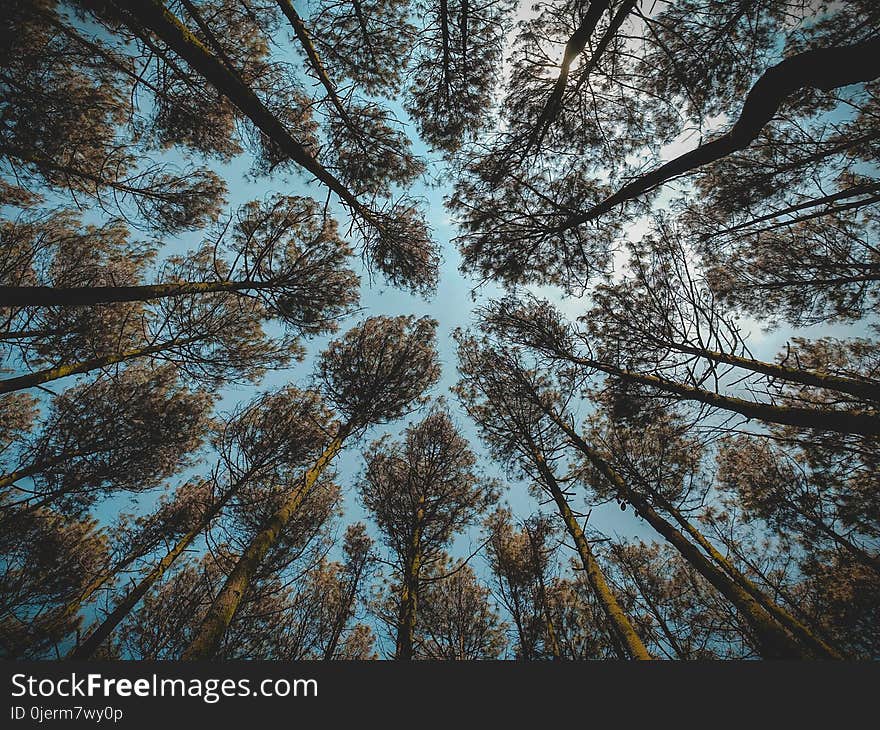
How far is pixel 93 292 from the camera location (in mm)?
3324

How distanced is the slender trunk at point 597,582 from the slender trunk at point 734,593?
837mm

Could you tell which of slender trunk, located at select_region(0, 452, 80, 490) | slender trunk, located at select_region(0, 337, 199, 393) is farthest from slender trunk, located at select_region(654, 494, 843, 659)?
slender trunk, located at select_region(0, 452, 80, 490)

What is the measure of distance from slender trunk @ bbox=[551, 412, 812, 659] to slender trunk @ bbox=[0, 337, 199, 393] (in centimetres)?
765

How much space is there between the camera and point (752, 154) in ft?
15.2

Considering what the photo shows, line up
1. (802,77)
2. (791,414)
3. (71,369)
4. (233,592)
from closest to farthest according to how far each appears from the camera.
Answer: (802,77)
(791,414)
(233,592)
(71,369)

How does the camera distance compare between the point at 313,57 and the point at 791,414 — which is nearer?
the point at 791,414

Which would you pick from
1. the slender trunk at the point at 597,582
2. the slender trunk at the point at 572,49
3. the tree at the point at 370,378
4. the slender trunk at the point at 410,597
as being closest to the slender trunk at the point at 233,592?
the tree at the point at 370,378

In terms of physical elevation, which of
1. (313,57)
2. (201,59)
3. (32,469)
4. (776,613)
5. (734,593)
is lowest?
(776,613)

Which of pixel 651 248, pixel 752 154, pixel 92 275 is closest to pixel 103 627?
pixel 92 275

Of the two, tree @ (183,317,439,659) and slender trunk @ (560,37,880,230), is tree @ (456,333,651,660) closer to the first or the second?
tree @ (183,317,439,659)

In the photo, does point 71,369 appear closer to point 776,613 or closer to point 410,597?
point 410,597

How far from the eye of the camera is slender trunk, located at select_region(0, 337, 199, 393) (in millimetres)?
4264

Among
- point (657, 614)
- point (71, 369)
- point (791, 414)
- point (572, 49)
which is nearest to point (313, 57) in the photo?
point (572, 49)

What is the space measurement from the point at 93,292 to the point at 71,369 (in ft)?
9.40
